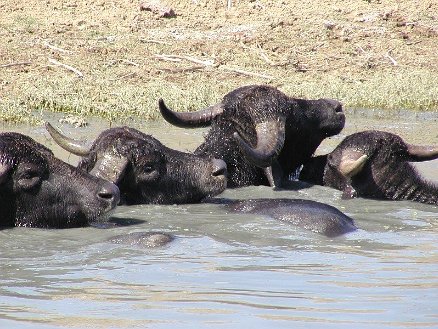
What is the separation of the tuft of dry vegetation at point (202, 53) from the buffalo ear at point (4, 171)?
6.15 meters

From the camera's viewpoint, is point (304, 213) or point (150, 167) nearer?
point (304, 213)

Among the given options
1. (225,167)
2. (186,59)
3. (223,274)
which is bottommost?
(223,274)

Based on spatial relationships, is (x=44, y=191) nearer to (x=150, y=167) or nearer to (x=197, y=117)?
(x=150, y=167)

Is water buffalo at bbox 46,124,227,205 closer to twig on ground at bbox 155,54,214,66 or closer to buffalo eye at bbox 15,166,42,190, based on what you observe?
buffalo eye at bbox 15,166,42,190

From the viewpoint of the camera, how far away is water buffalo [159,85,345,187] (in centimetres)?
1104

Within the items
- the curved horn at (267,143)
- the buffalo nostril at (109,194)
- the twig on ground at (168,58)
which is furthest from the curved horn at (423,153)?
the twig on ground at (168,58)

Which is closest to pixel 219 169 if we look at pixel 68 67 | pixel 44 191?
pixel 44 191

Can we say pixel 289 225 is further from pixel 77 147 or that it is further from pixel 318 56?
pixel 318 56

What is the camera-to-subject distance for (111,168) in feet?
32.0

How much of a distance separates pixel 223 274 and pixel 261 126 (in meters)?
3.38

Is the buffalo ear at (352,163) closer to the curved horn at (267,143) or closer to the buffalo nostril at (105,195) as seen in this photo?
the curved horn at (267,143)

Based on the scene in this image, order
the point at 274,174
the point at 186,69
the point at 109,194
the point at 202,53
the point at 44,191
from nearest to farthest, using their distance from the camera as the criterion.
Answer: the point at 44,191 → the point at 109,194 → the point at 274,174 → the point at 186,69 → the point at 202,53

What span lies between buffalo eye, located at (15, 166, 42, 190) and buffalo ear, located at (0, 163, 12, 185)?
0.38ft

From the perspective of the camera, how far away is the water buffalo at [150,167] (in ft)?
32.4
